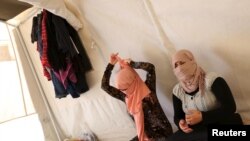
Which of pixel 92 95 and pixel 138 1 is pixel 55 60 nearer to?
pixel 92 95

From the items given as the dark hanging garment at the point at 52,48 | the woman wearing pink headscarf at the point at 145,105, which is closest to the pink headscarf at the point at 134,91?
the woman wearing pink headscarf at the point at 145,105

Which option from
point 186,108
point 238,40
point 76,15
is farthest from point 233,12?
point 76,15

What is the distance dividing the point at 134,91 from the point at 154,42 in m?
0.38

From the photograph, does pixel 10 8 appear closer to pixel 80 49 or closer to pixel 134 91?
pixel 80 49

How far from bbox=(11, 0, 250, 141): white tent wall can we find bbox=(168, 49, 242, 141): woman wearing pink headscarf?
8.9 inches

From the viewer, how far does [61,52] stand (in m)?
2.16

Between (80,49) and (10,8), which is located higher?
(10,8)

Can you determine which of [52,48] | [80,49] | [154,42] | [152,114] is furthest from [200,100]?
[52,48]

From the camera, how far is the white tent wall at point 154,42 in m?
1.63

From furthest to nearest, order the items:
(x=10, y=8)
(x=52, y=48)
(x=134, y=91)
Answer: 1. (x=10, y=8)
2. (x=52, y=48)
3. (x=134, y=91)

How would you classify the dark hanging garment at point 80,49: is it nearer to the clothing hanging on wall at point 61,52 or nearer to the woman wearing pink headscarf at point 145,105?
the clothing hanging on wall at point 61,52

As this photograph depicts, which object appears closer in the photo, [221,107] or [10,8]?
[221,107]

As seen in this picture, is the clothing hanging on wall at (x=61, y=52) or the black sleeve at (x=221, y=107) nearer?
the black sleeve at (x=221, y=107)

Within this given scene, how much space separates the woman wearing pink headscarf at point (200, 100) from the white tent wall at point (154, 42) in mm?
225
